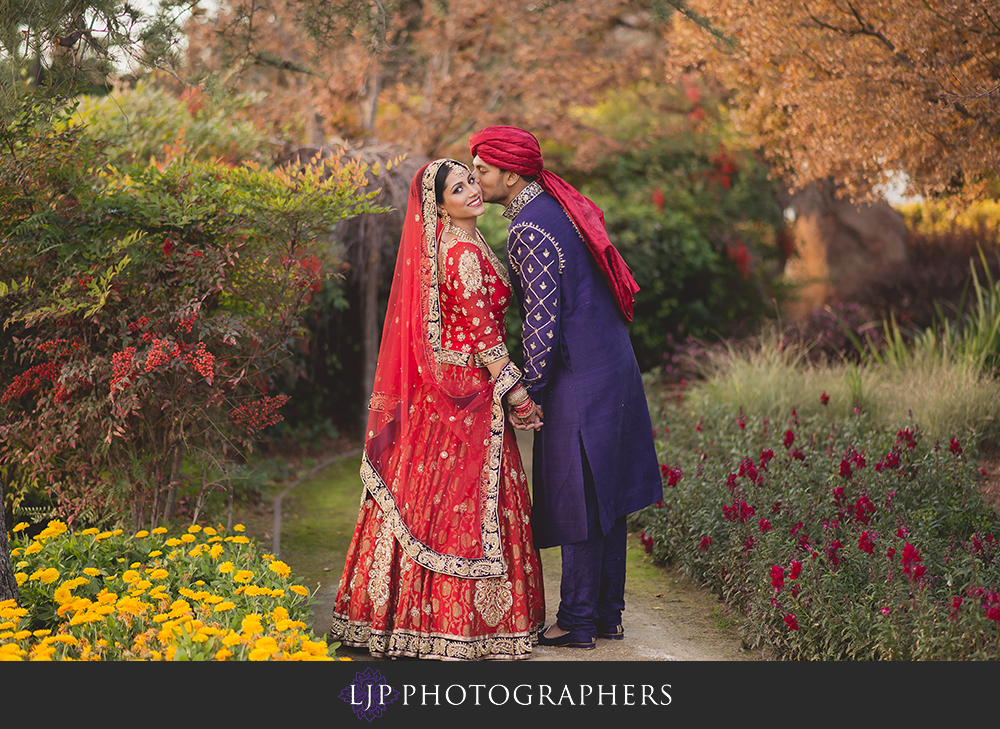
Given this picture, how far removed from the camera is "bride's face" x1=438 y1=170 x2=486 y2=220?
3.25m

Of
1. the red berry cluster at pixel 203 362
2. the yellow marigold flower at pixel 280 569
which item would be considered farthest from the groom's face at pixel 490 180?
the yellow marigold flower at pixel 280 569

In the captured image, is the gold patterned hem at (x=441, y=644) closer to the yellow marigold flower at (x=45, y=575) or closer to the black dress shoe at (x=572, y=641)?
the black dress shoe at (x=572, y=641)

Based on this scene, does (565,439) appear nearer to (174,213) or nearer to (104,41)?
(174,213)

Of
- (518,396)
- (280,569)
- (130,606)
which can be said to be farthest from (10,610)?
(518,396)

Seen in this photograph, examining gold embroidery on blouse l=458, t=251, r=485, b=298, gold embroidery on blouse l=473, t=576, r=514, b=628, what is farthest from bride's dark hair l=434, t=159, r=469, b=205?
gold embroidery on blouse l=473, t=576, r=514, b=628

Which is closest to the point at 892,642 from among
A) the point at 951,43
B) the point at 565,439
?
the point at 565,439

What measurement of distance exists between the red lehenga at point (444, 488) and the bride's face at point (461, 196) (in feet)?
0.22

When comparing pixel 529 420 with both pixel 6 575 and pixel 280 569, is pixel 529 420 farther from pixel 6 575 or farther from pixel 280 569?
pixel 6 575

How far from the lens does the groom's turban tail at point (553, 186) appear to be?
10.8ft

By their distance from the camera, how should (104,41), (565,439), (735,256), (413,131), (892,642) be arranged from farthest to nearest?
(735,256) → (413,131) → (104,41) → (565,439) → (892,642)

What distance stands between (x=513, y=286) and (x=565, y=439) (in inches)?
25.3

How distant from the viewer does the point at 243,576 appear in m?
3.20

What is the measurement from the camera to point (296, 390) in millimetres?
7055
